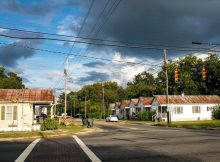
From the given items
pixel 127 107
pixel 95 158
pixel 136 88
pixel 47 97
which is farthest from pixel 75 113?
pixel 95 158

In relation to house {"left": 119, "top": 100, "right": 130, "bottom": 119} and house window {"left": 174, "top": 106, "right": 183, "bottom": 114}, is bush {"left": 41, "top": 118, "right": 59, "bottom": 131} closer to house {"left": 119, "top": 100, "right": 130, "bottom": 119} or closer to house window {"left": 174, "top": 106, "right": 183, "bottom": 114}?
house window {"left": 174, "top": 106, "right": 183, "bottom": 114}

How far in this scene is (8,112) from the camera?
3291 centimetres

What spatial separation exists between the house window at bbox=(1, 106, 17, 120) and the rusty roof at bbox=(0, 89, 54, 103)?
2.43 ft

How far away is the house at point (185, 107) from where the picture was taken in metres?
67.4

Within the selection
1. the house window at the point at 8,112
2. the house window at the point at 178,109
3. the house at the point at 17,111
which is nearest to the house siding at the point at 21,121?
the house at the point at 17,111

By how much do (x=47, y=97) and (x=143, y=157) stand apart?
2287 cm

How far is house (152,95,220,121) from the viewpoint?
6738cm

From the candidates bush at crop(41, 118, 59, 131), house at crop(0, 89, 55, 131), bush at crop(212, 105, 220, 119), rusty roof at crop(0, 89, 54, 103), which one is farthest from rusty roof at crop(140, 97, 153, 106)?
house at crop(0, 89, 55, 131)

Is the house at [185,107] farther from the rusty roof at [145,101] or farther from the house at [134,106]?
the house at [134,106]

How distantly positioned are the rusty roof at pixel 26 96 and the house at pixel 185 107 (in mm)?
34953

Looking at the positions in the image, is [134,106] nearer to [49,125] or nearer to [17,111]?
[49,125]

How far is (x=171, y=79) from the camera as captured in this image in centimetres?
9531

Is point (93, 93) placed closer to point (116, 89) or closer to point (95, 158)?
point (116, 89)

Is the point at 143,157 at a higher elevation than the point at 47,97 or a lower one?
lower
